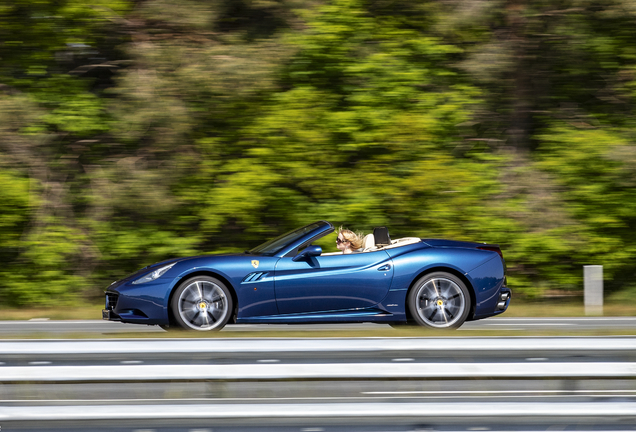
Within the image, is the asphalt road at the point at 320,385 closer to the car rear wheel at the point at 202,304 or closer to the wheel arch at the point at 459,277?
the car rear wheel at the point at 202,304

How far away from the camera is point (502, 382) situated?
3.40 m

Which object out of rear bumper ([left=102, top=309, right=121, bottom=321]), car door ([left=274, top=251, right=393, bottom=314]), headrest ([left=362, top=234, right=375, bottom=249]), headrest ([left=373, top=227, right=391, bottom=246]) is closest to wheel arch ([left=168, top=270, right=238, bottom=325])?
car door ([left=274, top=251, right=393, bottom=314])

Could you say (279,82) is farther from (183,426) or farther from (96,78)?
(183,426)

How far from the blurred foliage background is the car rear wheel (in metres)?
4.94

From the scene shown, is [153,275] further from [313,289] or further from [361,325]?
[361,325]

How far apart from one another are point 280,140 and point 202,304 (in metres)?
5.41

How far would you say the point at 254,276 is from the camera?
6.96 metres

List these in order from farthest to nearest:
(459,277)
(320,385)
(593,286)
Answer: (593,286)
(459,277)
(320,385)

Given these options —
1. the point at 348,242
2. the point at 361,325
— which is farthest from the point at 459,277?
the point at 361,325

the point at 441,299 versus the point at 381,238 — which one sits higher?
the point at 381,238

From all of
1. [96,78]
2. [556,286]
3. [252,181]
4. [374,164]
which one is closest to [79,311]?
[252,181]

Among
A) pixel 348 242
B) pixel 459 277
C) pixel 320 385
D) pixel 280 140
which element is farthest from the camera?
pixel 280 140

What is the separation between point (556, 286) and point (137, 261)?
7004mm

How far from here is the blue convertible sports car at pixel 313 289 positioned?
272 inches
